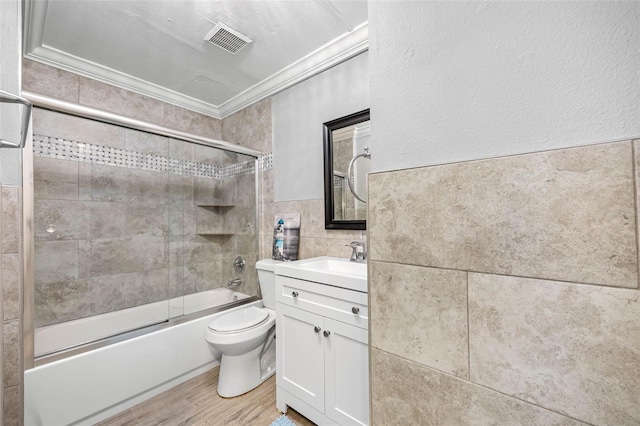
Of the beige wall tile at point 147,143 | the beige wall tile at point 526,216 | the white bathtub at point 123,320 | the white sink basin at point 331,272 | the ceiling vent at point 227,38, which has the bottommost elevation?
the white bathtub at point 123,320

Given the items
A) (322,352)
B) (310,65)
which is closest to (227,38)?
(310,65)

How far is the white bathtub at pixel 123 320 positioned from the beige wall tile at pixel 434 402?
1686mm

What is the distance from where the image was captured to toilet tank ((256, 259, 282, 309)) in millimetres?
2035

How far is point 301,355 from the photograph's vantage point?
143cm

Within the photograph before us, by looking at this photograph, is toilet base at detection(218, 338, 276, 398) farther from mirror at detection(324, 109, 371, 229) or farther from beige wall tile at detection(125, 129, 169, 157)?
beige wall tile at detection(125, 129, 169, 157)

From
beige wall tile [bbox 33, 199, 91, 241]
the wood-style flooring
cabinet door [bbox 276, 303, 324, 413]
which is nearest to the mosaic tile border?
beige wall tile [bbox 33, 199, 91, 241]

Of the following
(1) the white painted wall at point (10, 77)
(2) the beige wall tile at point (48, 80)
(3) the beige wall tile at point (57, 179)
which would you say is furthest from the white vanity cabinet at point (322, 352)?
(2) the beige wall tile at point (48, 80)

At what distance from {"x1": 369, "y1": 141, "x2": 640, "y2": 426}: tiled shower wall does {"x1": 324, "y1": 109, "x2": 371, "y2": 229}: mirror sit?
3.35ft

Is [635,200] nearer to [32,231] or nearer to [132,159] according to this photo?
[32,231]

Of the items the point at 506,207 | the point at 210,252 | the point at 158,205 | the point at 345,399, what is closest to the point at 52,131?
the point at 158,205

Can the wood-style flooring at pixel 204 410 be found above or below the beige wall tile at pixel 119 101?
below

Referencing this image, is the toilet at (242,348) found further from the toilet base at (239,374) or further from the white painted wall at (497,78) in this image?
the white painted wall at (497,78)

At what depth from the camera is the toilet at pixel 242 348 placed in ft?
5.41

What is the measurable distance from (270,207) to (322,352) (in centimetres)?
137
